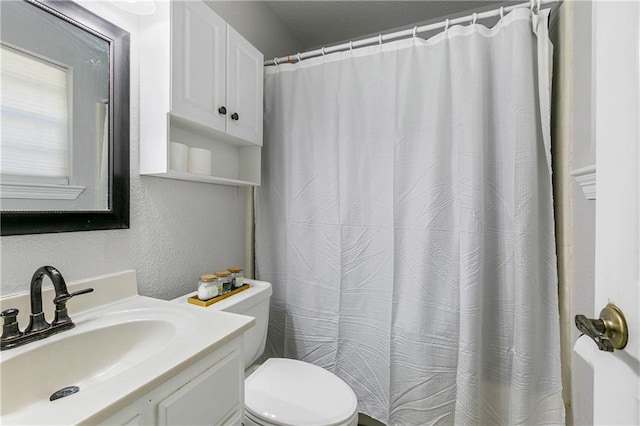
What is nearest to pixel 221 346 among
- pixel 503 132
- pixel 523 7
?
pixel 503 132

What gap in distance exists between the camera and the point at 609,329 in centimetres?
48

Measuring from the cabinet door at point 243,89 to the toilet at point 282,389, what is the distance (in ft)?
2.41

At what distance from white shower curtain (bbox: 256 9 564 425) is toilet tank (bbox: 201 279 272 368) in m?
0.28

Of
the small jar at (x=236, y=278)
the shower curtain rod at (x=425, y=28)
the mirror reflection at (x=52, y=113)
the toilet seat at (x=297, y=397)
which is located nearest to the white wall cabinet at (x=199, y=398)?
the toilet seat at (x=297, y=397)

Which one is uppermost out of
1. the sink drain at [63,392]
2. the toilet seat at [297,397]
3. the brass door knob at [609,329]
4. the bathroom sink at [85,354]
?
the brass door knob at [609,329]

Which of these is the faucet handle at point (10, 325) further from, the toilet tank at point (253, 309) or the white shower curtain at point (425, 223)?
the white shower curtain at point (425, 223)

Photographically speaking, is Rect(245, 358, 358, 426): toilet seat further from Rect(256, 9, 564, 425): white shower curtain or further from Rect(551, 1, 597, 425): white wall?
Rect(551, 1, 597, 425): white wall

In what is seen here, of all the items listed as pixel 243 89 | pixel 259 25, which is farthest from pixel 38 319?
pixel 259 25

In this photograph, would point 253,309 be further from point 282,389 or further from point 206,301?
point 282,389

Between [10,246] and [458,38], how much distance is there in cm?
175

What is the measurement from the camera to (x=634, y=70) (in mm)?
446

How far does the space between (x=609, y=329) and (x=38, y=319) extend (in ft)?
3.95

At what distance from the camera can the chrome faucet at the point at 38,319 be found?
2.30 feet

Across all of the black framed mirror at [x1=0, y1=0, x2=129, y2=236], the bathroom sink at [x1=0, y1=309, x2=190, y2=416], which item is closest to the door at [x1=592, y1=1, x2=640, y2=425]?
the bathroom sink at [x1=0, y1=309, x2=190, y2=416]
